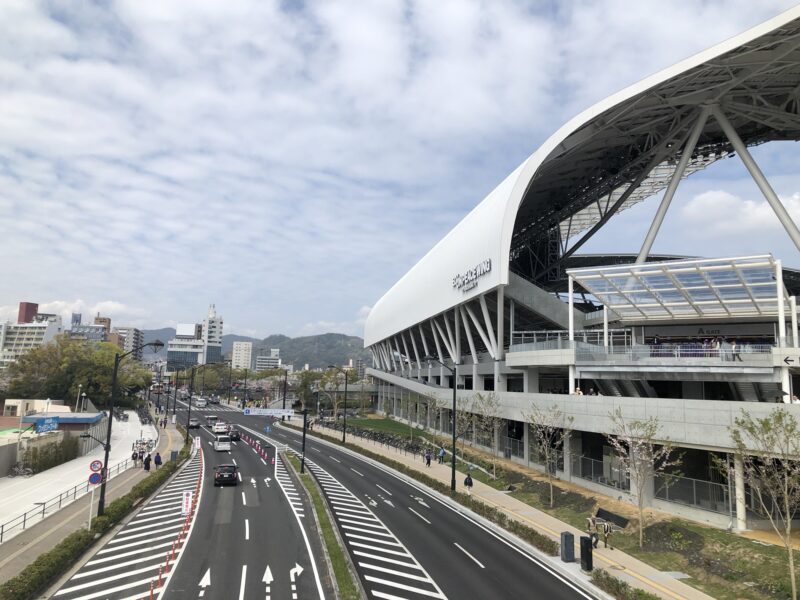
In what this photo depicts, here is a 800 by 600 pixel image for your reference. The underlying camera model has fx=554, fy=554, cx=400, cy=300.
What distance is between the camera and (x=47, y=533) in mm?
25875

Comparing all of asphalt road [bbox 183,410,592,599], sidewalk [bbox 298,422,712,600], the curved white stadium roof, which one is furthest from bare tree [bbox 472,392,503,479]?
asphalt road [bbox 183,410,592,599]

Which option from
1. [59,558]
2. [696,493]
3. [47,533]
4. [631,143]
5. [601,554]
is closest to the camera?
[59,558]

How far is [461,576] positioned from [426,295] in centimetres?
6156

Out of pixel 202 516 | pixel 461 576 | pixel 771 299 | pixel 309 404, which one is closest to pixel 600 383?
pixel 771 299

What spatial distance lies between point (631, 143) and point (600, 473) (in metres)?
39.1

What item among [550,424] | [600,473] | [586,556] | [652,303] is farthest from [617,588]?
[652,303]

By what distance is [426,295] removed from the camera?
81.6 metres

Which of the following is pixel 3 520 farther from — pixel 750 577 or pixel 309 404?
pixel 309 404

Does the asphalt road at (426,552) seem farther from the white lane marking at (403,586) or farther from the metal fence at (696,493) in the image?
the metal fence at (696,493)

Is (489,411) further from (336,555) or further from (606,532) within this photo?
(336,555)

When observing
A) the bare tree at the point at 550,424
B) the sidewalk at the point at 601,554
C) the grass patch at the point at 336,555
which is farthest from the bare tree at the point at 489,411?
the grass patch at the point at 336,555

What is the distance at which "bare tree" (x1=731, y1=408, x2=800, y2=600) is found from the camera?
19031 millimetres

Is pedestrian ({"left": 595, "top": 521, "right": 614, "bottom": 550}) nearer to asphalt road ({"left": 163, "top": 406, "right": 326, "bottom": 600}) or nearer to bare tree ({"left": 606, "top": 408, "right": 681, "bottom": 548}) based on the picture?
bare tree ({"left": 606, "top": 408, "right": 681, "bottom": 548})

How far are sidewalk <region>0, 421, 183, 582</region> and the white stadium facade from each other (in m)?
24.5
